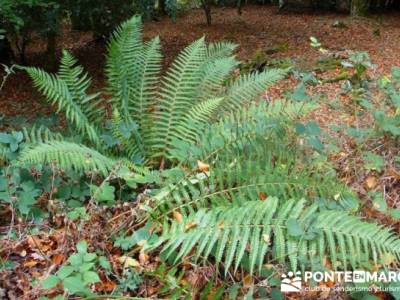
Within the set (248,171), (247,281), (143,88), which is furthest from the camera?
(143,88)

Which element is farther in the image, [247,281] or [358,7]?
[358,7]

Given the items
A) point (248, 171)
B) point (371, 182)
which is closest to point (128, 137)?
point (248, 171)

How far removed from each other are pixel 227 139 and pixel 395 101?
4.22 ft

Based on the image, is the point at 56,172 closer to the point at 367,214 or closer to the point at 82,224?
the point at 82,224

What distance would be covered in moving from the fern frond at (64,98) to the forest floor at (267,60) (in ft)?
2.68

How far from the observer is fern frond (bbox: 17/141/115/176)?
215 cm

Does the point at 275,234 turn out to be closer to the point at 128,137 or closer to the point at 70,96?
the point at 128,137

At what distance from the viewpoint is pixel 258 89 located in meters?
3.17

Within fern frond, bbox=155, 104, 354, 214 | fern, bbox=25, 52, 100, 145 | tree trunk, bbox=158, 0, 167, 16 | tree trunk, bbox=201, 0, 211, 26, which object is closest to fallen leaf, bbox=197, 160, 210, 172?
fern frond, bbox=155, 104, 354, 214

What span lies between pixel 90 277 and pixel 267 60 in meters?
4.48

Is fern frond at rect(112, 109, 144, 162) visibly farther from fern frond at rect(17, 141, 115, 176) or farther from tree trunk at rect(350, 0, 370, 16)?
tree trunk at rect(350, 0, 370, 16)

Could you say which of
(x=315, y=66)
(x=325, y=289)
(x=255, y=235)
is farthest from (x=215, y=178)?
(x=315, y=66)

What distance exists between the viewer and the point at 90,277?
5.38ft

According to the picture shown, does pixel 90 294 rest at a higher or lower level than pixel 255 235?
lower
